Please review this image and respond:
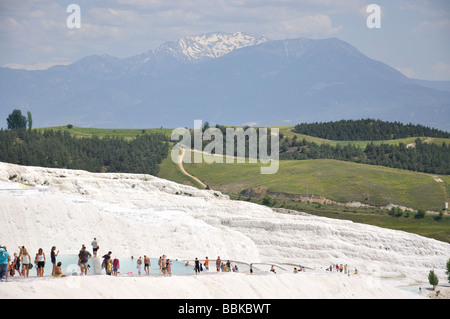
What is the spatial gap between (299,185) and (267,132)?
201 feet

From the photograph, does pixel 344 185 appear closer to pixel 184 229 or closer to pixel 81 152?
pixel 81 152

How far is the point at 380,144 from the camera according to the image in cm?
18150

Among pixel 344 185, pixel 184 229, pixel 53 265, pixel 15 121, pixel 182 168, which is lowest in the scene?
pixel 53 265

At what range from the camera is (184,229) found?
219 feet

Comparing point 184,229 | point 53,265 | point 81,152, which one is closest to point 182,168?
point 81,152

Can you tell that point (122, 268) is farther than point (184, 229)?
No

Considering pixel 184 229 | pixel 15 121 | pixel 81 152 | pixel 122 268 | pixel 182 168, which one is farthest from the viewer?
pixel 15 121

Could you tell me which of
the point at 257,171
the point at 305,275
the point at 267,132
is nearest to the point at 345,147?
the point at 267,132

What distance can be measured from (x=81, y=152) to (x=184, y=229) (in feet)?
298

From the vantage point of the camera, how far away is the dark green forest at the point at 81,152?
141 m

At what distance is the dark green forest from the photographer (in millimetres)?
141000

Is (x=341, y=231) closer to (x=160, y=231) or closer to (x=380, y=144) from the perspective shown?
(x=160, y=231)

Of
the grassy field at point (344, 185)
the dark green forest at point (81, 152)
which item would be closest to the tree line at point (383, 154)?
the grassy field at point (344, 185)

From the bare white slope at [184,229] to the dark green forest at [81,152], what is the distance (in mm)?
44897
